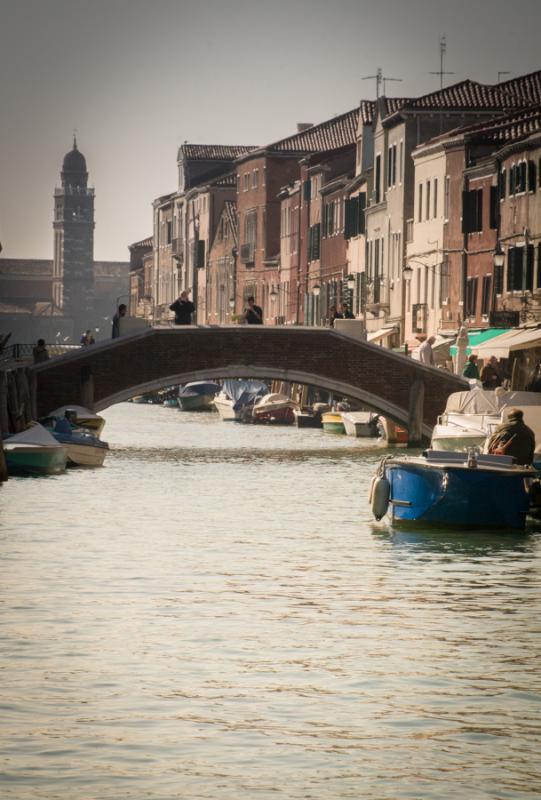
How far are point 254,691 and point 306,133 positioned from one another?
77.2 metres

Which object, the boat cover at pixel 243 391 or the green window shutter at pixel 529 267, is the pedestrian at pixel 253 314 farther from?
the boat cover at pixel 243 391

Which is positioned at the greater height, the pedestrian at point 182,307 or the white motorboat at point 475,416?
the pedestrian at point 182,307

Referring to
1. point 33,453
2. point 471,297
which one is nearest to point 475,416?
point 33,453

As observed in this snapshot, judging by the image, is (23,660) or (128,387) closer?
(23,660)

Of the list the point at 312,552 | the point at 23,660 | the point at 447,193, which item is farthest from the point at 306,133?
the point at 23,660

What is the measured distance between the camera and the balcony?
9419 cm

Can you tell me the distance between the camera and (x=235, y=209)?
9919 cm

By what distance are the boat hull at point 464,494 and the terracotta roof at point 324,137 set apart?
2124 inches

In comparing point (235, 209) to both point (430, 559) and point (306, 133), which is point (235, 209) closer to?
point (306, 133)

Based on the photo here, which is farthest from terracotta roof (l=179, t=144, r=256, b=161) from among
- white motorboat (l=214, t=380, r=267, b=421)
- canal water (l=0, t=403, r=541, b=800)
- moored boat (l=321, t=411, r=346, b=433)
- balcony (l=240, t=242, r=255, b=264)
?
canal water (l=0, t=403, r=541, b=800)

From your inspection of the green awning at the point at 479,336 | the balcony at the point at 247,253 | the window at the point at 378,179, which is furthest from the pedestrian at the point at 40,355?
the balcony at the point at 247,253

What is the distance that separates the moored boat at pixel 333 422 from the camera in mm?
60469

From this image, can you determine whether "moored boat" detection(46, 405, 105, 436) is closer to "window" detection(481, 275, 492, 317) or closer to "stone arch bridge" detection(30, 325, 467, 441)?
"stone arch bridge" detection(30, 325, 467, 441)

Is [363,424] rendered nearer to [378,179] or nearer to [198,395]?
[378,179]
